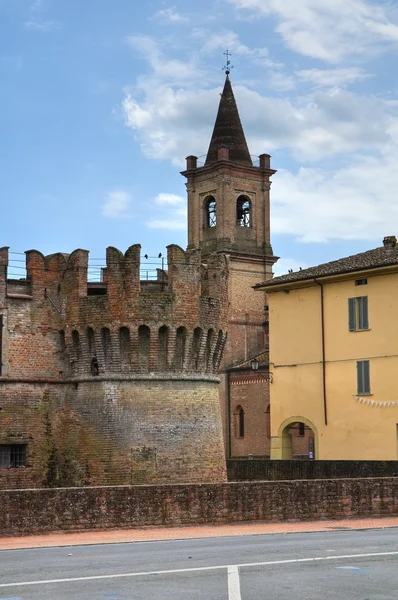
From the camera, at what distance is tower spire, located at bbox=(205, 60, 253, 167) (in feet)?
276

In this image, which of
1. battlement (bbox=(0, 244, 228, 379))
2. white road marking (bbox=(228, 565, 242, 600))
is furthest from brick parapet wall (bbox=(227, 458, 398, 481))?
white road marking (bbox=(228, 565, 242, 600))

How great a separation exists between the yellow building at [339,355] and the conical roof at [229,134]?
36.3 meters

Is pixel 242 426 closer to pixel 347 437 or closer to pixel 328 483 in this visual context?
pixel 347 437

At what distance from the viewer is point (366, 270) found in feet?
144

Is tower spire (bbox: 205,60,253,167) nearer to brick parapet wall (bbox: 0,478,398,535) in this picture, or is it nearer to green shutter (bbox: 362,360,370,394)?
green shutter (bbox: 362,360,370,394)

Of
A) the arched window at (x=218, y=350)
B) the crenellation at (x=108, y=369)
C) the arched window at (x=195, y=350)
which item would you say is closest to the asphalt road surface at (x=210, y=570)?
the crenellation at (x=108, y=369)

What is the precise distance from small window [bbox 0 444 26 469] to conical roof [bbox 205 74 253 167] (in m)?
55.2

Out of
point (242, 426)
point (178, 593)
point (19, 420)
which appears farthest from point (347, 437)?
point (178, 593)

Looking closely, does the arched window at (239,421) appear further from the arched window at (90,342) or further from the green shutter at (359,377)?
the arched window at (90,342)

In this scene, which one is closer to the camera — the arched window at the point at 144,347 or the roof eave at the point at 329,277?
the arched window at the point at 144,347

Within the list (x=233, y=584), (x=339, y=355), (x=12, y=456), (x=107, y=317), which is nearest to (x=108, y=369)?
(x=107, y=317)

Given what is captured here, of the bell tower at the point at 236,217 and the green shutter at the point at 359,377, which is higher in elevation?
the bell tower at the point at 236,217

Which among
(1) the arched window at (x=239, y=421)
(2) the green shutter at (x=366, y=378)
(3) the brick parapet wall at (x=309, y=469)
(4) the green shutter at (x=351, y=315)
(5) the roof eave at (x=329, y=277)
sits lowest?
(3) the brick parapet wall at (x=309, y=469)

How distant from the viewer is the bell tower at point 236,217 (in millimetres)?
78625
